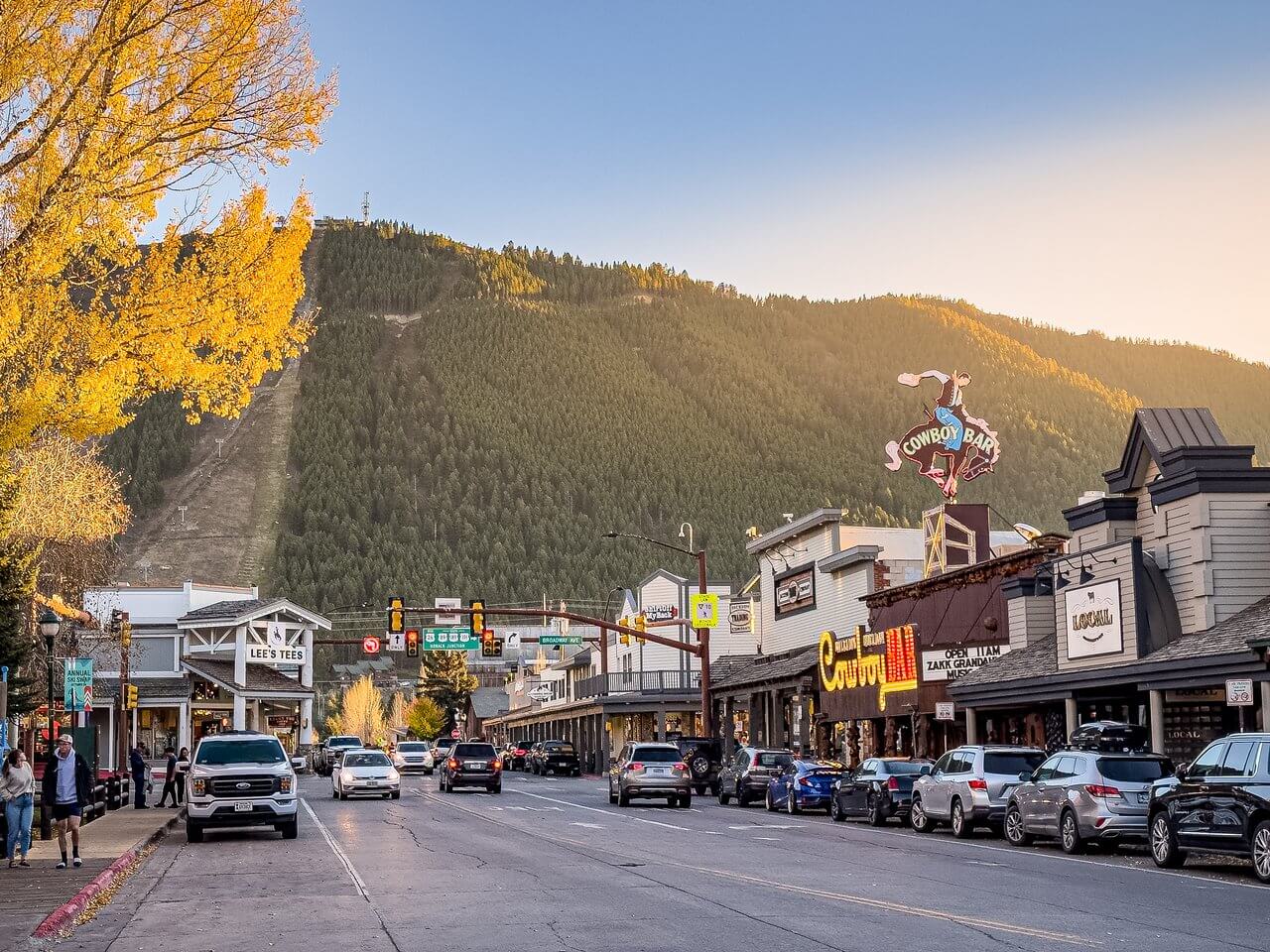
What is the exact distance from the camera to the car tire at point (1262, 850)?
20.0 metres

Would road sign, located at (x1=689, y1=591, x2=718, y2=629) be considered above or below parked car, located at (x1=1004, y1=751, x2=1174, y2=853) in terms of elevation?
above

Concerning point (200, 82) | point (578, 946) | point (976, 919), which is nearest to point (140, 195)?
point (200, 82)

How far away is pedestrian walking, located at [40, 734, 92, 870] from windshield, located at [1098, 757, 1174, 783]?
1581 centimetres

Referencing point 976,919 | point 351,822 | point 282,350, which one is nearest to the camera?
point 976,919

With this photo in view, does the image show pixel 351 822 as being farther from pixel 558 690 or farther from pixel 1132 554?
pixel 558 690

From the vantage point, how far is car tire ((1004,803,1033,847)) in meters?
27.7

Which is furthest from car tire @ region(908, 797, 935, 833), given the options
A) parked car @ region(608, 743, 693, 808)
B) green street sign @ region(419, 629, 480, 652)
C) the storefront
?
green street sign @ region(419, 629, 480, 652)

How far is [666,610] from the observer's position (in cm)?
8719

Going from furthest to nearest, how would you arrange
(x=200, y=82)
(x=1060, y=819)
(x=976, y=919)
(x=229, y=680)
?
(x=229, y=680) → (x=1060, y=819) → (x=200, y=82) → (x=976, y=919)

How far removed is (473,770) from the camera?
5844 centimetres

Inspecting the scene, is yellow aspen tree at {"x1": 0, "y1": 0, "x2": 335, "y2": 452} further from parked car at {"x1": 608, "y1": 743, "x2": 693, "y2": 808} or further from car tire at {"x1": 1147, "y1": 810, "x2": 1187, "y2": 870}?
parked car at {"x1": 608, "y1": 743, "x2": 693, "y2": 808}

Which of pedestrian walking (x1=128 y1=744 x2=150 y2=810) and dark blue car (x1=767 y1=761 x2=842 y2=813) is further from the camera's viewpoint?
pedestrian walking (x1=128 y1=744 x2=150 y2=810)

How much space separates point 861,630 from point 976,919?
129ft

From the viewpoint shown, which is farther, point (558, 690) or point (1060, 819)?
point (558, 690)
